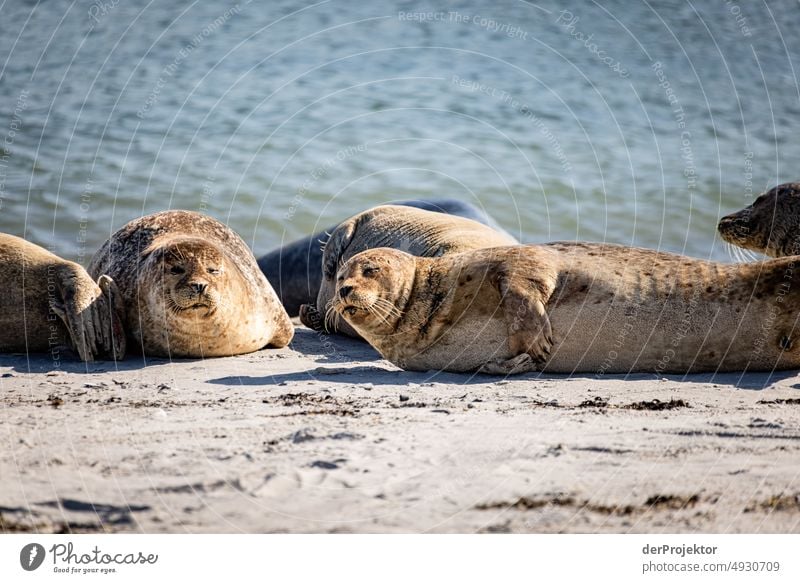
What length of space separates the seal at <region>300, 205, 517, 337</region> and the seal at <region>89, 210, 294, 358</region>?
106 centimetres

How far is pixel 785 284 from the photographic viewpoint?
21.6 feet

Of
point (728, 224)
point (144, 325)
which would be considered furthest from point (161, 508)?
point (728, 224)

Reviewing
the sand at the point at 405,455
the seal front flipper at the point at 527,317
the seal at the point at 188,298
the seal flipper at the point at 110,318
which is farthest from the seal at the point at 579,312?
the seal flipper at the point at 110,318

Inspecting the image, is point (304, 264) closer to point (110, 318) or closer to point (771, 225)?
point (110, 318)

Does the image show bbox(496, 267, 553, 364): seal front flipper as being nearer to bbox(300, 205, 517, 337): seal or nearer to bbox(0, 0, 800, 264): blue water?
bbox(300, 205, 517, 337): seal

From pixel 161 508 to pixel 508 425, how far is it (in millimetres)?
1865

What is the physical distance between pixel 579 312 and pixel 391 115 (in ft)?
42.0

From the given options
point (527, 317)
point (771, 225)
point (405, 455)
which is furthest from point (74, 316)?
point (771, 225)

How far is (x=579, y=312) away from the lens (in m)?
6.75

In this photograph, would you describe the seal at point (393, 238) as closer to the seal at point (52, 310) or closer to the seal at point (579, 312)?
the seal at point (579, 312)

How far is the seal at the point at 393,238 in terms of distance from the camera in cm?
887
